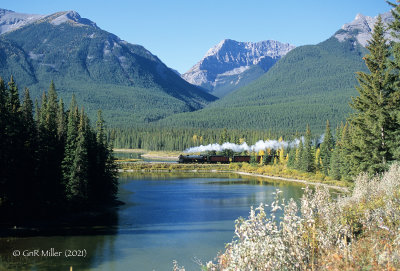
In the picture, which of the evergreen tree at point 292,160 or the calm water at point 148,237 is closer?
the calm water at point 148,237

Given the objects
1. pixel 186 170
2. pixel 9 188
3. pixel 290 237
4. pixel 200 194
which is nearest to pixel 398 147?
pixel 290 237

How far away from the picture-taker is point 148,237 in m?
32.3

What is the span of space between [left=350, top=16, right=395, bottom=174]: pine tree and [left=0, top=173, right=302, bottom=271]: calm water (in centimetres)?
1137

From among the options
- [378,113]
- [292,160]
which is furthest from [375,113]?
[292,160]

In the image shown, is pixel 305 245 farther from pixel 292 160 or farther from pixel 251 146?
pixel 251 146

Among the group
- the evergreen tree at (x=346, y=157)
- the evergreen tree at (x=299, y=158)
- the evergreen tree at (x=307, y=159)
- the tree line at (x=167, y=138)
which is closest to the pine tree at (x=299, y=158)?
the evergreen tree at (x=299, y=158)

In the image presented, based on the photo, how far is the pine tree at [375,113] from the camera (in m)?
26.4

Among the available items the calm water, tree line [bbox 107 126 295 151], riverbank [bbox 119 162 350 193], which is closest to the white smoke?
riverbank [bbox 119 162 350 193]

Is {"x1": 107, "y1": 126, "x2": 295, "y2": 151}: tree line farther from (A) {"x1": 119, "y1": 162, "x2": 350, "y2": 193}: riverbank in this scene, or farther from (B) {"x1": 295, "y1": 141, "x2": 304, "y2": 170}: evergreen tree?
(B) {"x1": 295, "y1": 141, "x2": 304, "y2": 170}: evergreen tree

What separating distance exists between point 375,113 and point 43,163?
28.5 metres

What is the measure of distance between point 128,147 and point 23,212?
6063 inches

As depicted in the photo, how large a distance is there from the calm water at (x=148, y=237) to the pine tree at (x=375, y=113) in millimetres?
11369

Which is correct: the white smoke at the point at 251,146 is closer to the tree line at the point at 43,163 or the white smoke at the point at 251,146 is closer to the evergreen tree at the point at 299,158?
the evergreen tree at the point at 299,158

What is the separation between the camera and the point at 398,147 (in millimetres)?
25047
